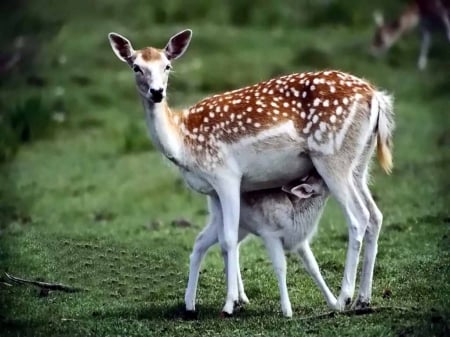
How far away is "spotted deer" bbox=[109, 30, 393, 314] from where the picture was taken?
8.27m

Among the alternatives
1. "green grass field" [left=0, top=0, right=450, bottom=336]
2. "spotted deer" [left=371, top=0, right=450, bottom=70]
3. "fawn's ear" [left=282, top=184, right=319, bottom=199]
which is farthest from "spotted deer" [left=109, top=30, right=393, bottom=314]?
"spotted deer" [left=371, top=0, right=450, bottom=70]

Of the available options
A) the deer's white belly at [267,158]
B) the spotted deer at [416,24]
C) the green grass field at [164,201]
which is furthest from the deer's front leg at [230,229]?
the spotted deer at [416,24]

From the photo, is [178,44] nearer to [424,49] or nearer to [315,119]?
[315,119]

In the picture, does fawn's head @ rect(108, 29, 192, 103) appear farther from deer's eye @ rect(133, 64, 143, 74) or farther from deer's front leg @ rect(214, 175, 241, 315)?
deer's front leg @ rect(214, 175, 241, 315)

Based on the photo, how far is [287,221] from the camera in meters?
8.44

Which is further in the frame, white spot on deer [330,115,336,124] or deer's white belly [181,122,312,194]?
deer's white belly [181,122,312,194]

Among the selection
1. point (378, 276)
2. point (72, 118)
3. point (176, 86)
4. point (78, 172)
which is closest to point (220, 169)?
point (378, 276)

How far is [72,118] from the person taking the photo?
18.5 meters

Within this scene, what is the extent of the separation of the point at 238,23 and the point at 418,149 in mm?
8742

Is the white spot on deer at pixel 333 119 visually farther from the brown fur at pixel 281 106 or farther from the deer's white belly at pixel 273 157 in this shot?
the deer's white belly at pixel 273 157

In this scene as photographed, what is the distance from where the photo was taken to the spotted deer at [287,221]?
8.40 metres

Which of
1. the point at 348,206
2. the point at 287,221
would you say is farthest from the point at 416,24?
the point at 348,206

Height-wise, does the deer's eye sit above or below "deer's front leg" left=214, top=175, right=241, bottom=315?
above

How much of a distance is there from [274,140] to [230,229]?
717 millimetres
